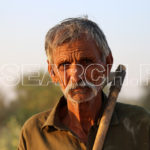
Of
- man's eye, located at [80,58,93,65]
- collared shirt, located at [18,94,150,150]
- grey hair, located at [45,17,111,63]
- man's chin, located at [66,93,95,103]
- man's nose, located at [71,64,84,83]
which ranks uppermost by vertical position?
grey hair, located at [45,17,111,63]

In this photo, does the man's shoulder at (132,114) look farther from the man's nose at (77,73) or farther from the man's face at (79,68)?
the man's nose at (77,73)

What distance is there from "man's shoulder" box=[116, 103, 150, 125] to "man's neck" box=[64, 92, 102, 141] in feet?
0.66

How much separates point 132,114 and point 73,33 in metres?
0.91

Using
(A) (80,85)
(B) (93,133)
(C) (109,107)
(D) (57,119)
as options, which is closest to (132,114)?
(C) (109,107)

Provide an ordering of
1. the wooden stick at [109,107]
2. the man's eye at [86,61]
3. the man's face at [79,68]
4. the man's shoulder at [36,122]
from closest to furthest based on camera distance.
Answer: the wooden stick at [109,107]
the man's face at [79,68]
the man's eye at [86,61]
the man's shoulder at [36,122]

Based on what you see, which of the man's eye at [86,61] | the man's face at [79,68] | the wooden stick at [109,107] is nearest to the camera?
the wooden stick at [109,107]

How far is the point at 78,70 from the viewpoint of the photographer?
4273 millimetres

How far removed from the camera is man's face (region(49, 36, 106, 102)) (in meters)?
4.28

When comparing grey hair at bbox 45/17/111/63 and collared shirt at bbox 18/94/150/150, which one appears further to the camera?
grey hair at bbox 45/17/111/63

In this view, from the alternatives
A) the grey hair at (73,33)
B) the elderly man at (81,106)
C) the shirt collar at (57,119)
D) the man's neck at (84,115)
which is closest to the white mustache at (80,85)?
the elderly man at (81,106)

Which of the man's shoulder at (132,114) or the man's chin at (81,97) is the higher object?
the man's chin at (81,97)

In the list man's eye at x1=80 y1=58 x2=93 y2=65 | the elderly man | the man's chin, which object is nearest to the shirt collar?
the elderly man

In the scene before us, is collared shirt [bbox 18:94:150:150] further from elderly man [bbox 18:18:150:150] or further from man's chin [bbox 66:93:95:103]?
man's chin [bbox 66:93:95:103]

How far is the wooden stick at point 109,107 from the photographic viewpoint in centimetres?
418
